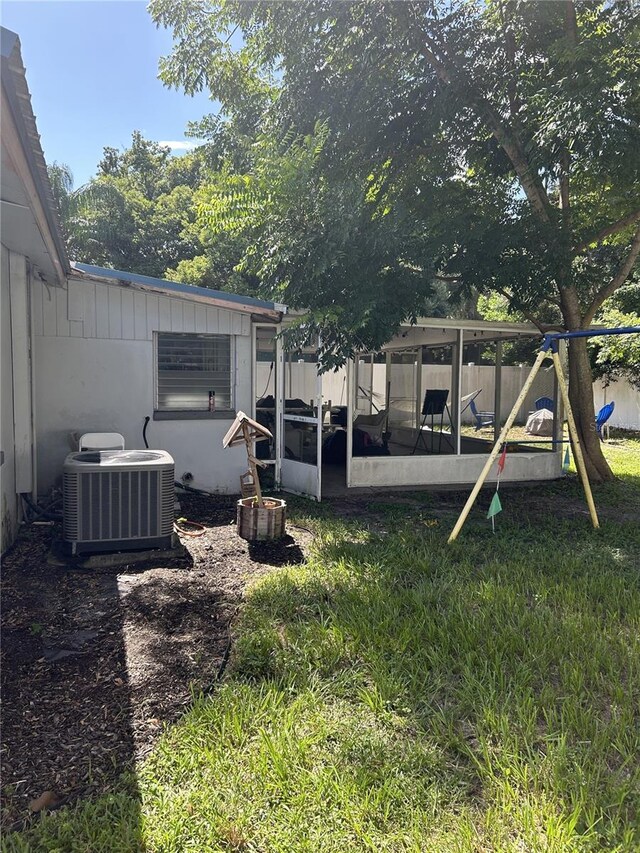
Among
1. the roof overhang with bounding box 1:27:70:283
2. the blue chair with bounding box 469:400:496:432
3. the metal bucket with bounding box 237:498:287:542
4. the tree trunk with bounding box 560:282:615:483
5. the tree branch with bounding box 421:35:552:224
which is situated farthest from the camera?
the blue chair with bounding box 469:400:496:432

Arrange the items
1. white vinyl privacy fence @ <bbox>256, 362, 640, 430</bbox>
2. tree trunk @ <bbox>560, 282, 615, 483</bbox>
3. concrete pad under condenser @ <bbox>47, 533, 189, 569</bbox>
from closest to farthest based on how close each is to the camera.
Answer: concrete pad under condenser @ <bbox>47, 533, 189, 569</bbox>, tree trunk @ <bbox>560, 282, 615, 483</bbox>, white vinyl privacy fence @ <bbox>256, 362, 640, 430</bbox>

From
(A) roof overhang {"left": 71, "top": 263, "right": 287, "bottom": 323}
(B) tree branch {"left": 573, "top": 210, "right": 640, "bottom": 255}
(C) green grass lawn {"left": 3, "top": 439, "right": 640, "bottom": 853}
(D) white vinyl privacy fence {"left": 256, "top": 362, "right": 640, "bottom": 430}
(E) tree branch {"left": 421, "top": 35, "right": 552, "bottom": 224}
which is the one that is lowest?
(C) green grass lawn {"left": 3, "top": 439, "right": 640, "bottom": 853}

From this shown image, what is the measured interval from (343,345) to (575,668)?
11.6 ft

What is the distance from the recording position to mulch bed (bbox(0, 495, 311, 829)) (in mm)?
2203

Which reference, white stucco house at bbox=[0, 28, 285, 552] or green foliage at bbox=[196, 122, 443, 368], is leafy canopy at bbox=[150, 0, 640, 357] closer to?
green foliage at bbox=[196, 122, 443, 368]

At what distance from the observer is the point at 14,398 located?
4.84m

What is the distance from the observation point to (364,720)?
8.10 feet

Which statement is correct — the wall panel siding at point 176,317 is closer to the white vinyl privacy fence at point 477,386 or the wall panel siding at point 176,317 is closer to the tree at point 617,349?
the white vinyl privacy fence at point 477,386

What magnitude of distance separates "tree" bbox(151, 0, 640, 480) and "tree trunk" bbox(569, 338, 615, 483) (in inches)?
1.1

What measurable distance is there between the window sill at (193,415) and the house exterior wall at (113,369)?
0.11ft

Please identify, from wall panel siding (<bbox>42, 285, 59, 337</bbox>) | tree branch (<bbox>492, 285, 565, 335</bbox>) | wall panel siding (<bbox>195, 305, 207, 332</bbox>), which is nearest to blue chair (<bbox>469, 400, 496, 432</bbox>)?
tree branch (<bbox>492, 285, 565, 335</bbox>)

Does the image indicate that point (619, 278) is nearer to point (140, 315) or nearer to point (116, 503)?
point (140, 315)

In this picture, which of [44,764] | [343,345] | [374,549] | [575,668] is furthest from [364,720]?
[343,345]

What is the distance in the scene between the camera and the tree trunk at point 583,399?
297 inches
